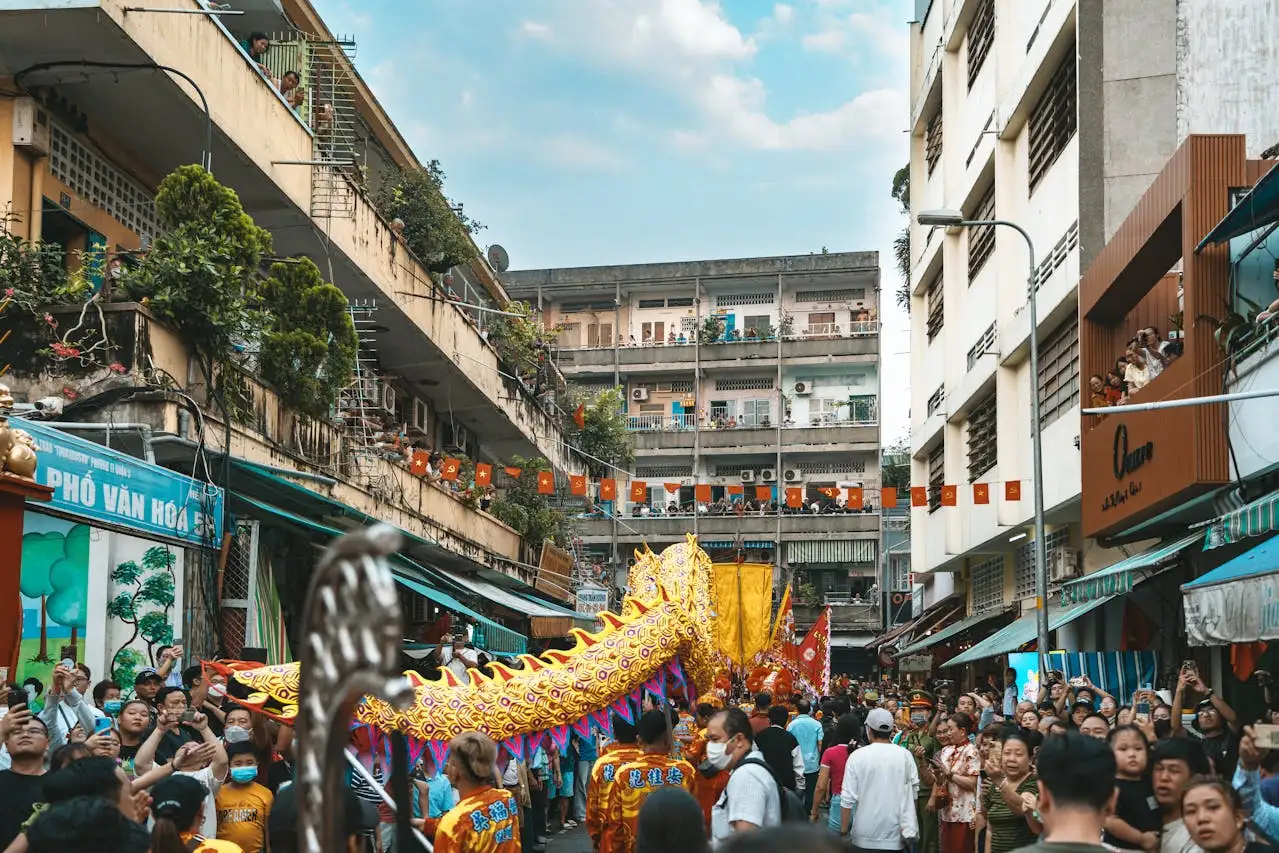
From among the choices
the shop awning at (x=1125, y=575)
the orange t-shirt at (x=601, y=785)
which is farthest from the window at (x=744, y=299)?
the orange t-shirt at (x=601, y=785)

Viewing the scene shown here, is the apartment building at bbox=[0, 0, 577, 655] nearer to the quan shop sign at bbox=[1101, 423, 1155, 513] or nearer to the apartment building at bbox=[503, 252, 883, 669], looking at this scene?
the quan shop sign at bbox=[1101, 423, 1155, 513]

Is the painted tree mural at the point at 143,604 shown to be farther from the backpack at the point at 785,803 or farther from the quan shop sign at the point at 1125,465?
the quan shop sign at the point at 1125,465

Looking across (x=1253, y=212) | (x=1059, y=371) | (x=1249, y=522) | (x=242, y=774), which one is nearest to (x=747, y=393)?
(x=1059, y=371)

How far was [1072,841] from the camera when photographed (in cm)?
448

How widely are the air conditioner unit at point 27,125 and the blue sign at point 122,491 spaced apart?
4.01 meters

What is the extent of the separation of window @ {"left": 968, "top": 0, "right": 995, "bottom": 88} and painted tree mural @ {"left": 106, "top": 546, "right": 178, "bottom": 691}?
816 inches

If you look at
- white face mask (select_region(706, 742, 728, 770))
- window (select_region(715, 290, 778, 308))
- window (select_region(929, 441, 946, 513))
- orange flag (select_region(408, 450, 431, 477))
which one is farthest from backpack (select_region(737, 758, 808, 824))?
window (select_region(715, 290, 778, 308))

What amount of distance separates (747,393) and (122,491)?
1812 inches

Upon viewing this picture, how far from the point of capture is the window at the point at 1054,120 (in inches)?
909

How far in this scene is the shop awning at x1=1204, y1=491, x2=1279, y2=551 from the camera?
12758 millimetres

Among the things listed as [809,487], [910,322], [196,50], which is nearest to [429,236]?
[196,50]

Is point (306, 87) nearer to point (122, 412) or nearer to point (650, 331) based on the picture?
point (122, 412)

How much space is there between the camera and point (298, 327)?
17.9 m

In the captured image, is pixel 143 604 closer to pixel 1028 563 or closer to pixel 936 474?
pixel 1028 563
